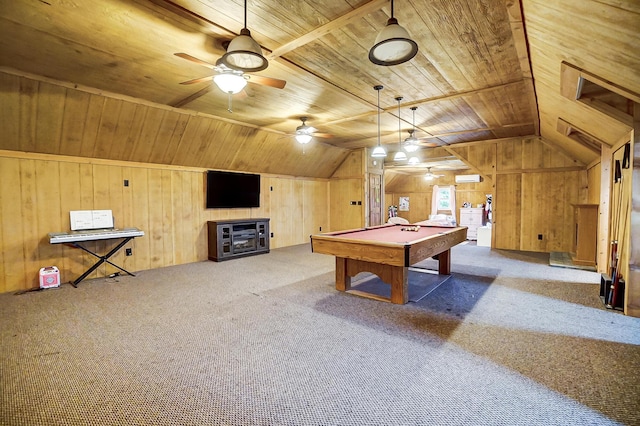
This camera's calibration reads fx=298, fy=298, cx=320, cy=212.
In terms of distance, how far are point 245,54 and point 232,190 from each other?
4.75 m

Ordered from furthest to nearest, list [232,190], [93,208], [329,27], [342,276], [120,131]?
[232,190] → [93,208] → [120,131] → [342,276] → [329,27]

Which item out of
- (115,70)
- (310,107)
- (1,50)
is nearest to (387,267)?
(310,107)

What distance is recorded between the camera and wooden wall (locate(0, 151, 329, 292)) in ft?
13.7

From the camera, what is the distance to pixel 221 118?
539 cm

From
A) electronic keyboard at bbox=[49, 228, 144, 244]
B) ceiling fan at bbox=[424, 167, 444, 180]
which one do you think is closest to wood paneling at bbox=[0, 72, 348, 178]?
electronic keyboard at bbox=[49, 228, 144, 244]

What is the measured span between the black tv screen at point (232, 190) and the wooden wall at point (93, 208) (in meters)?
0.18

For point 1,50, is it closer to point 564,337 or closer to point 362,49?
point 362,49

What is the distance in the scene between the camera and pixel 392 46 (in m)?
2.03

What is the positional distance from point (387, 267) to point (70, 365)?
10.2ft

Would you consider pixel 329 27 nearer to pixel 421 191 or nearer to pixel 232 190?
pixel 232 190

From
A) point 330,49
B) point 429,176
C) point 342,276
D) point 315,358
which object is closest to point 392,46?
point 330,49

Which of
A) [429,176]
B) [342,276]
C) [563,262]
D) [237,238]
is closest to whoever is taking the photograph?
[342,276]

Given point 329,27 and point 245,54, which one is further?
point 329,27

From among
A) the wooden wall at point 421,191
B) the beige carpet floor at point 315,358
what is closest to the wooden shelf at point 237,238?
the beige carpet floor at point 315,358
